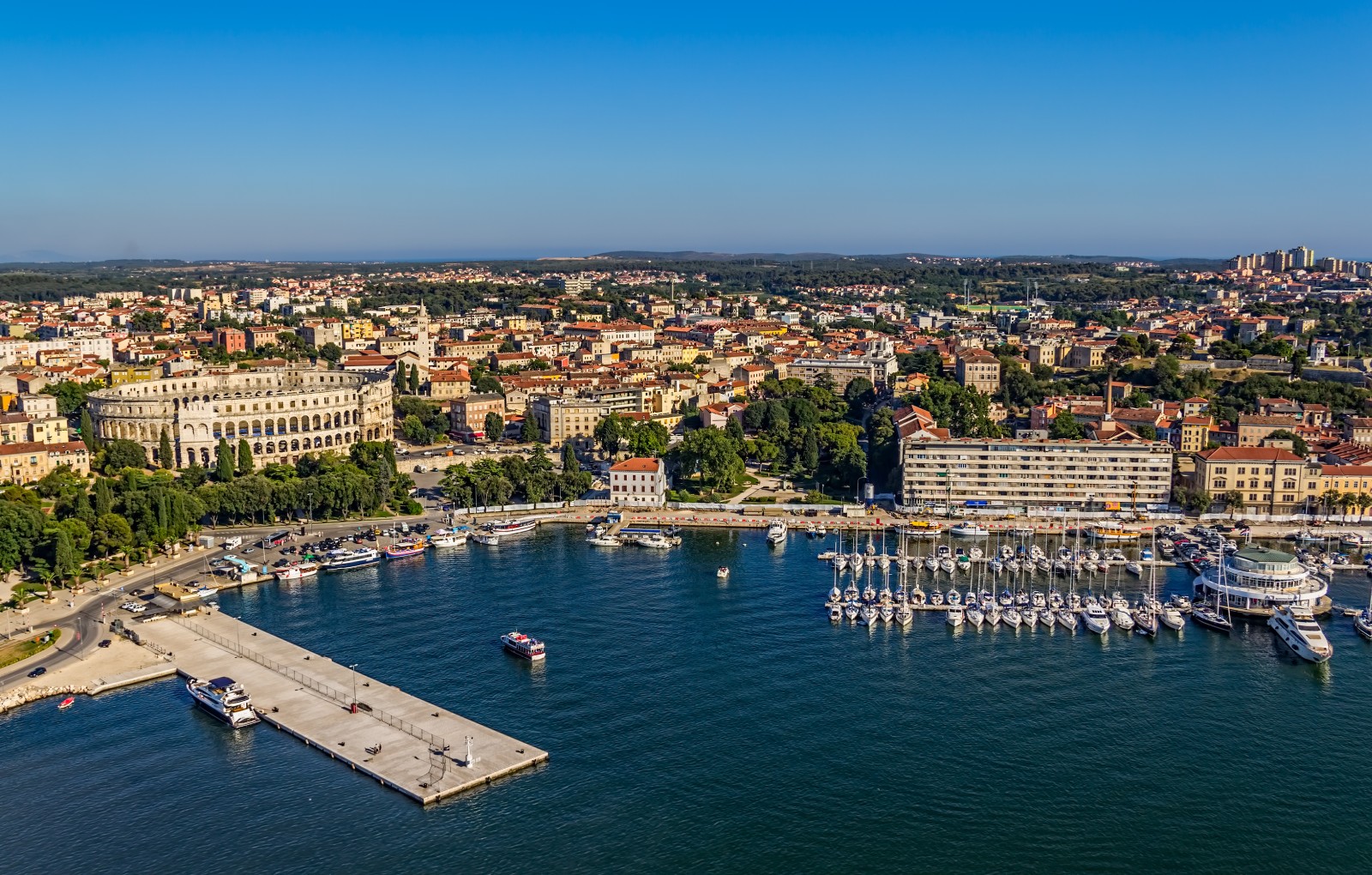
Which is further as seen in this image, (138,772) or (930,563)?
(930,563)

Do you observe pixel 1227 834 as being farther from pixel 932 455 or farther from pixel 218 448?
pixel 218 448

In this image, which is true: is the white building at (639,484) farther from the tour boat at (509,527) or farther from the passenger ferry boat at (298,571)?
the passenger ferry boat at (298,571)

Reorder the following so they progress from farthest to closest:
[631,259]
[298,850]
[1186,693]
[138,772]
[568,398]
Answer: [631,259] → [568,398] → [1186,693] → [138,772] → [298,850]

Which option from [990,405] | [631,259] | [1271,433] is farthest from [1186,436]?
[631,259]

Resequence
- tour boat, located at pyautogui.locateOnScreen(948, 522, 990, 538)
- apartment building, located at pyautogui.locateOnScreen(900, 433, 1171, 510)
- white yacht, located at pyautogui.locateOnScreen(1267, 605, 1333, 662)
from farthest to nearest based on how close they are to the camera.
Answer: apartment building, located at pyautogui.locateOnScreen(900, 433, 1171, 510)
tour boat, located at pyautogui.locateOnScreen(948, 522, 990, 538)
white yacht, located at pyautogui.locateOnScreen(1267, 605, 1333, 662)

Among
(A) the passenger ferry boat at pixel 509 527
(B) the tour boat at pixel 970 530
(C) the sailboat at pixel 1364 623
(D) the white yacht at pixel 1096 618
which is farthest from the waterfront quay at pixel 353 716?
(C) the sailboat at pixel 1364 623

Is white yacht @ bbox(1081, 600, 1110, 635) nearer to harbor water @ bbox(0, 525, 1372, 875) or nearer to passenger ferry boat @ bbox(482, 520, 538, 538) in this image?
harbor water @ bbox(0, 525, 1372, 875)

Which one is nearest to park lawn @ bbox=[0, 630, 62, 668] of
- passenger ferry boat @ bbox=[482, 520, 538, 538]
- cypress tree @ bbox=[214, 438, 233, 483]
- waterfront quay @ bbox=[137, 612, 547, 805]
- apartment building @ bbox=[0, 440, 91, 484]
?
waterfront quay @ bbox=[137, 612, 547, 805]
